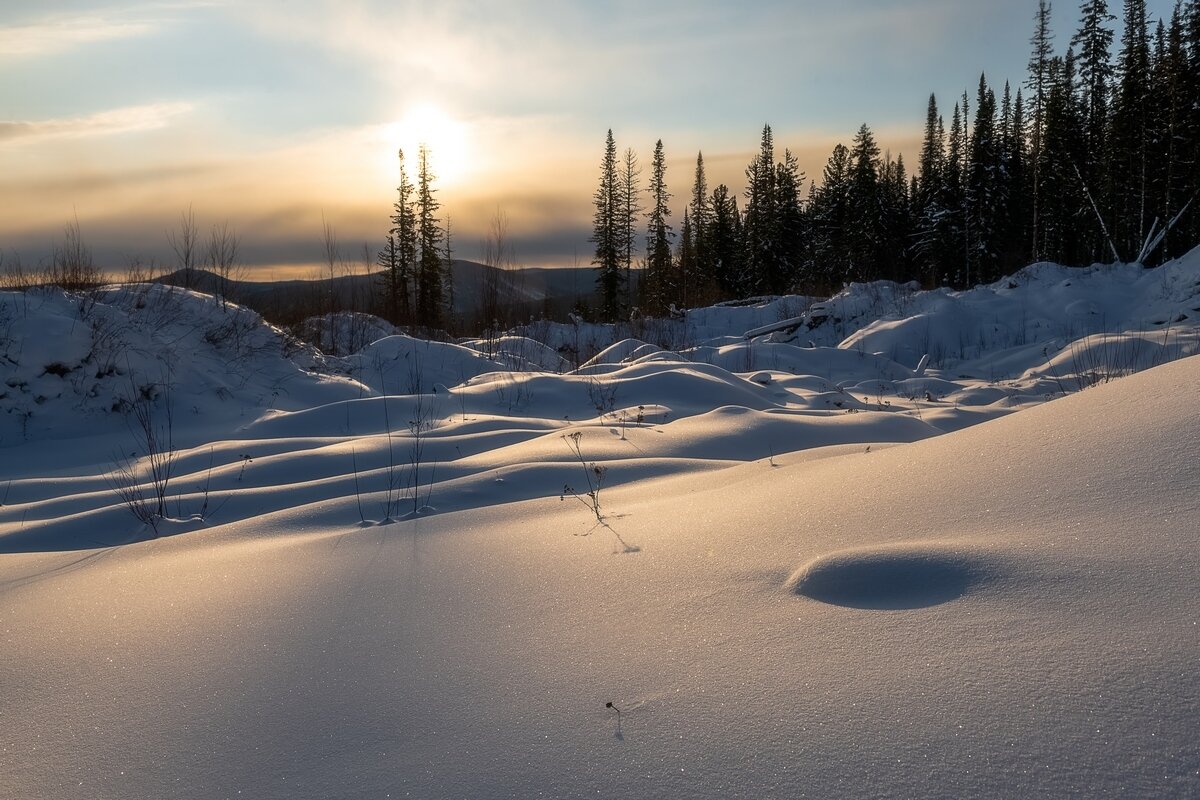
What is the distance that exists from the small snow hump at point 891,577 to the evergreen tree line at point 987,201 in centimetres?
2217

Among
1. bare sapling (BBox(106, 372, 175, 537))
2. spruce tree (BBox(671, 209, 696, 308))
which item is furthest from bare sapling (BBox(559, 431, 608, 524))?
spruce tree (BBox(671, 209, 696, 308))

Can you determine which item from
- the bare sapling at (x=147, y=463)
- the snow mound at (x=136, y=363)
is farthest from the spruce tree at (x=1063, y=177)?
the bare sapling at (x=147, y=463)

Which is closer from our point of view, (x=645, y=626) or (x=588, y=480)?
(x=645, y=626)

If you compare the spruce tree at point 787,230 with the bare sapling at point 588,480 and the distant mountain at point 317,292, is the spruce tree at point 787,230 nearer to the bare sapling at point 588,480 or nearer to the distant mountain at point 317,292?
the distant mountain at point 317,292

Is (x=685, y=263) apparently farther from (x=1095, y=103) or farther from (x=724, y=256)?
(x=1095, y=103)

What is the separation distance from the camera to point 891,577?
1.51 m

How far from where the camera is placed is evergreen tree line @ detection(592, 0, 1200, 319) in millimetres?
26734

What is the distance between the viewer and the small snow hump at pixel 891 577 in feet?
4.67

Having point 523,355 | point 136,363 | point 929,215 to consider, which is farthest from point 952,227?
point 136,363

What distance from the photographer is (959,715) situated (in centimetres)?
103

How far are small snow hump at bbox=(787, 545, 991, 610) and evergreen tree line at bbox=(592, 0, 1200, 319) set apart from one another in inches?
873

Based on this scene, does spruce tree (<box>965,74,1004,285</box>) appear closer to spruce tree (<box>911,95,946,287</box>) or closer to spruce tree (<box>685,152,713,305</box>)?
spruce tree (<box>911,95,946,287</box>)

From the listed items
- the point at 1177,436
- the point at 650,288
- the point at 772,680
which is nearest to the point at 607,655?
the point at 772,680

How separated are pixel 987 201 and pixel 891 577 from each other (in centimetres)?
4083
